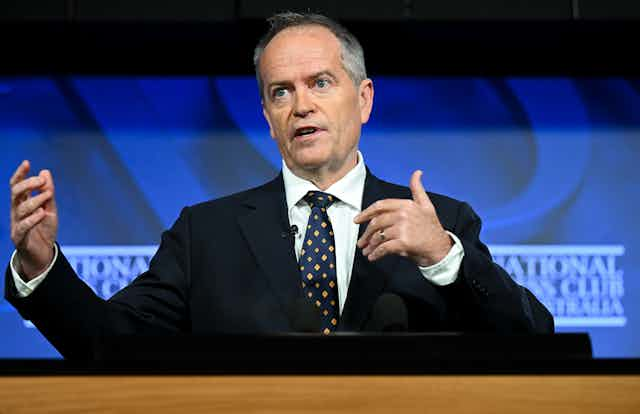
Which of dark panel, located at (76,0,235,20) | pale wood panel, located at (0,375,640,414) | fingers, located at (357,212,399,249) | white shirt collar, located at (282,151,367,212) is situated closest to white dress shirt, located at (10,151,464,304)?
white shirt collar, located at (282,151,367,212)

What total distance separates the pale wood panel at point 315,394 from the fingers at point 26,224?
50 centimetres

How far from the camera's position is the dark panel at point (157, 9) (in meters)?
3.62

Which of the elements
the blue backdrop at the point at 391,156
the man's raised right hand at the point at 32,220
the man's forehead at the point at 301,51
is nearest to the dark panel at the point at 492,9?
the blue backdrop at the point at 391,156

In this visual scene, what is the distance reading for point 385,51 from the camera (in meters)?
3.77

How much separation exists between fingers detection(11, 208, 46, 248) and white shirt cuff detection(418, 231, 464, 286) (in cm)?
67

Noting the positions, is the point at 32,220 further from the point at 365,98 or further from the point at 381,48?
the point at 381,48

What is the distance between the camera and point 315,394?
1.10 meters

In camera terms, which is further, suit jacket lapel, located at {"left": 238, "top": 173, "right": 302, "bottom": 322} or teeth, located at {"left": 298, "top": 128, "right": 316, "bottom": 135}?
teeth, located at {"left": 298, "top": 128, "right": 316, "bottom": 135}

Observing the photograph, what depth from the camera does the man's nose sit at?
85.5 inches

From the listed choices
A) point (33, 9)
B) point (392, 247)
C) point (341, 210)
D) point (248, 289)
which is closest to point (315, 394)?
point (392, 247)

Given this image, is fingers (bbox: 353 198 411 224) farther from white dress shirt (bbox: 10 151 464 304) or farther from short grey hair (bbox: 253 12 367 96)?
short grey hair (bbox: 253 12 367 96)

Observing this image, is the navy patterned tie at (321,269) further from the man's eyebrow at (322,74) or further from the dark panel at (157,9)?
the dark panel at (157,9)

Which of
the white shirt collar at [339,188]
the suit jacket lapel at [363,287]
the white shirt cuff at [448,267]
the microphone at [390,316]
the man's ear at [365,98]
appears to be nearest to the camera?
the microphone at [390,316]

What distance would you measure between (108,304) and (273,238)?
394 millimetres
